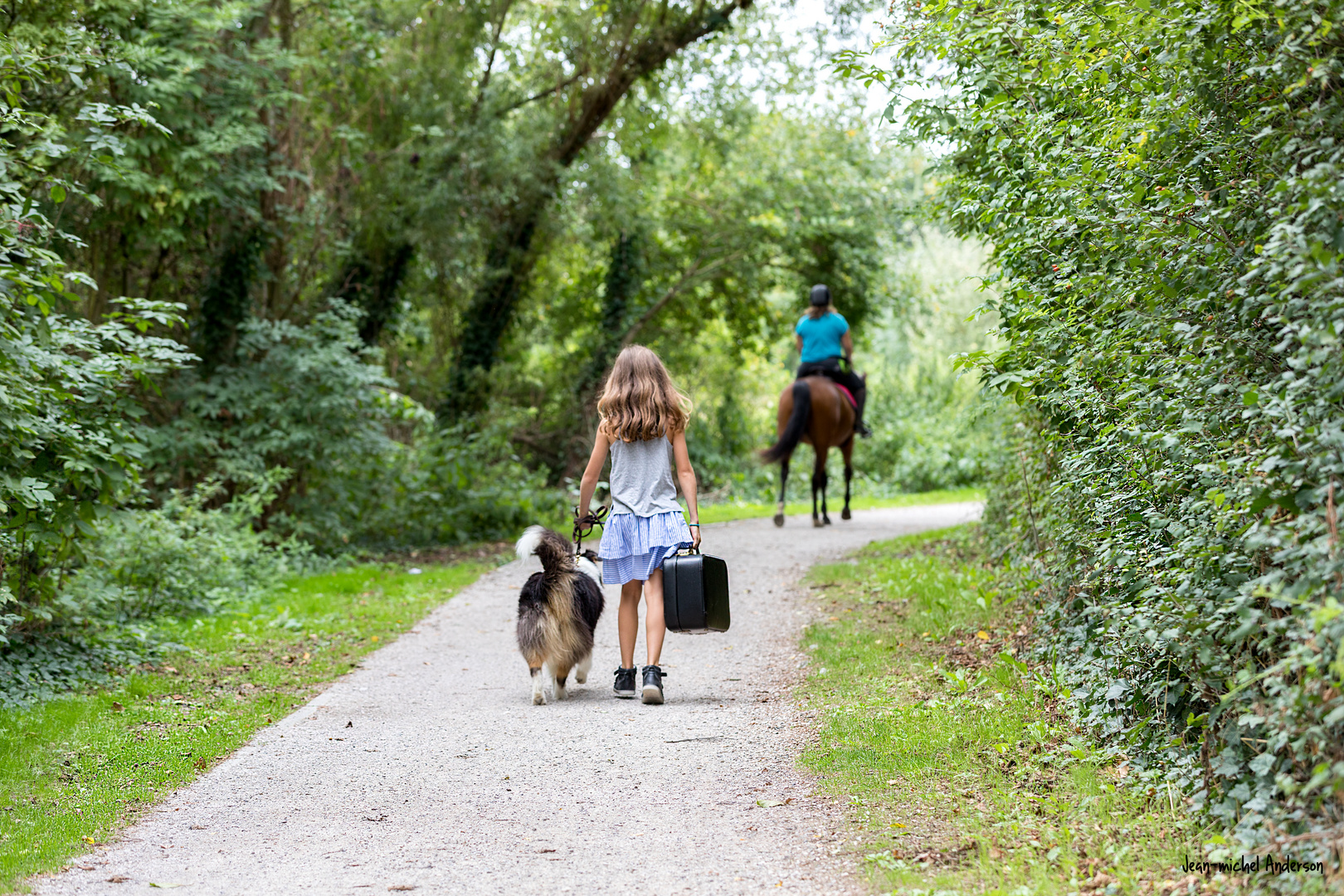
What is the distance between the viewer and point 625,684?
23.8ft

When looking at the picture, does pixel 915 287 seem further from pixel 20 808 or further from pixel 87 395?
pixel 20 808

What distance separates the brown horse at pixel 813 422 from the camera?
15453 millimetres

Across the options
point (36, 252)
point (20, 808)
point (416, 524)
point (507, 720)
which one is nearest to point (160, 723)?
point (20, 808)

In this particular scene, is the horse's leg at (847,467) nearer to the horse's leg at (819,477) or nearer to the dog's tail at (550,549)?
the horse's leg at (819,477)

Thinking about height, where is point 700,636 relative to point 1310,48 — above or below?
below

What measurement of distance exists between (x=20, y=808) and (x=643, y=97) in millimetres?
16418

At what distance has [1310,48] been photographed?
3.79 meters

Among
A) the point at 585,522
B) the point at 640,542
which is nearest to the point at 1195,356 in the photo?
the point at 640,542

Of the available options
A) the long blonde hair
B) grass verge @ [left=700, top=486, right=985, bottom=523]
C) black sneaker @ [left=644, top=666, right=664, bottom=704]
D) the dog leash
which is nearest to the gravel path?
black sneaker @ [left=644, top=666, right=664, bottom=704]

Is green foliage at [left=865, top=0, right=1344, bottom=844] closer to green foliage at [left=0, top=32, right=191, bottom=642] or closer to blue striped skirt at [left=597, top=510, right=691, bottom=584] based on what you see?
blue striped skirt at [left=597, top=510, right=691, bottom=584]

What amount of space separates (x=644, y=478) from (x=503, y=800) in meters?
2.40

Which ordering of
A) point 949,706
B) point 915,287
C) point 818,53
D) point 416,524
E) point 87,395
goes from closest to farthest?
point 949,706, point 87,395, point 416,524, point 818,53, point 915,287

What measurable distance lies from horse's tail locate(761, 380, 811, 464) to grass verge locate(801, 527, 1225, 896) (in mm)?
6544

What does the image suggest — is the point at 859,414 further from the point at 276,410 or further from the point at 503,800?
the point at 503,800
